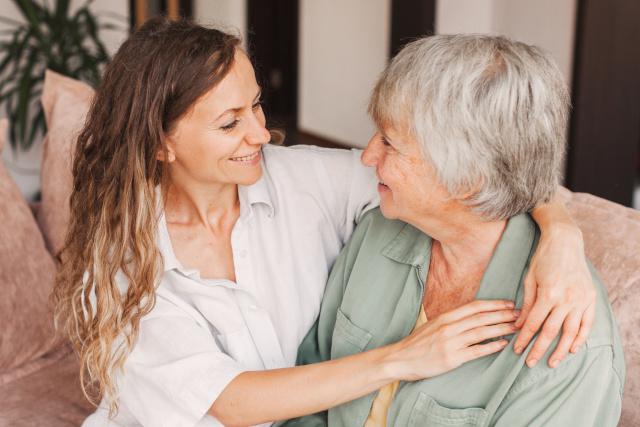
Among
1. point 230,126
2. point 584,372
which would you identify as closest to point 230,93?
point 230,126

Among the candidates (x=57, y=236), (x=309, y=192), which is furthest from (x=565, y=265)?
(x=57, y=236)

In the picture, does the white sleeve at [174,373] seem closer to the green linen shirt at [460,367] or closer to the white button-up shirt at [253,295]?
the white button-up shirt at [253,295]

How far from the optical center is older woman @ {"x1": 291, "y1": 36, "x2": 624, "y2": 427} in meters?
1.28

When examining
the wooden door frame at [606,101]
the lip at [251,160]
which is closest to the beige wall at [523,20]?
the wooden door frame at [606,101]

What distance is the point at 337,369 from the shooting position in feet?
4.68

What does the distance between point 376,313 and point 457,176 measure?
15.5 inches

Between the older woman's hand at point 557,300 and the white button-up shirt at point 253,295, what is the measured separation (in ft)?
1.65

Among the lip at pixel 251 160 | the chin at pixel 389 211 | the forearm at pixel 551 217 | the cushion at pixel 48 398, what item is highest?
the lip at pixel 251 160

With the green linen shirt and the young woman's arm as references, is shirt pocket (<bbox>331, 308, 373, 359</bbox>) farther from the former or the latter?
the young woman's arm

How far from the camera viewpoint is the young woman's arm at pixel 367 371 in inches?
52.7

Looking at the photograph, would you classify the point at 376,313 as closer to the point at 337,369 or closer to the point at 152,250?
the point at 337,369

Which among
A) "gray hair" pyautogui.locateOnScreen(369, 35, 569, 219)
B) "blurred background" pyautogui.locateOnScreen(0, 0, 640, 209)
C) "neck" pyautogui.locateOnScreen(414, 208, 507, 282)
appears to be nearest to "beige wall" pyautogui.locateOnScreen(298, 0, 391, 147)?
"blurred background" pyautogui.locateOnScreen(0, 0, 640, 209)

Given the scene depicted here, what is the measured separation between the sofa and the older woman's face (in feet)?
1.31

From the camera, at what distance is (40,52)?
13.9 ft
